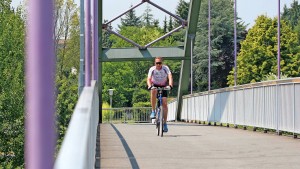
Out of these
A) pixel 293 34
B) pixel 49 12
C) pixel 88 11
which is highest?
pixel 293 34

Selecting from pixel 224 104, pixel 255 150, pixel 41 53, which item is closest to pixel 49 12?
pixel 41 53

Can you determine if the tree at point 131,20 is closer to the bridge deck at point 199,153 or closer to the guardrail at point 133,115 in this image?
the guardrail at point 133,115

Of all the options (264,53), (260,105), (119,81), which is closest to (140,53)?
(260,105)

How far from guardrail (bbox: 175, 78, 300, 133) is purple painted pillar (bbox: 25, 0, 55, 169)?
11446mm

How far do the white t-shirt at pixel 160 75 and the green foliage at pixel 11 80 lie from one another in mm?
45039

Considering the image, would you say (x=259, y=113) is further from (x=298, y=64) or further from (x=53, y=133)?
(x=298, y=64)

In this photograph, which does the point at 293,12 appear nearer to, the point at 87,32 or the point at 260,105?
the point at 260,105

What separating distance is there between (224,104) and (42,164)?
66.9 feet

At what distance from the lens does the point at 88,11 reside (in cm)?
912

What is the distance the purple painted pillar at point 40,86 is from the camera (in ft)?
5.45

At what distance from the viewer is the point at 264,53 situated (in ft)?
233

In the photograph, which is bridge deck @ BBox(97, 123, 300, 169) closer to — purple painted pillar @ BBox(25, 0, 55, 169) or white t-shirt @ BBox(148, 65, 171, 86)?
white t-shirt @ BBox(148, 65, 171, 86)

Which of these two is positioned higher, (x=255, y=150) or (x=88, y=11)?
(x=88, y=11)

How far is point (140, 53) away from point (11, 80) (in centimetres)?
3237
